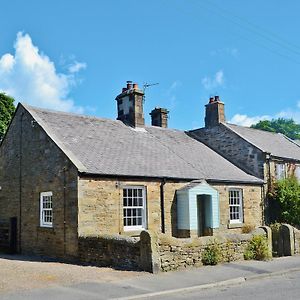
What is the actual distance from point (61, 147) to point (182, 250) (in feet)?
21.5

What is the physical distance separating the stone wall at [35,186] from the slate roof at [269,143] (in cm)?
1326

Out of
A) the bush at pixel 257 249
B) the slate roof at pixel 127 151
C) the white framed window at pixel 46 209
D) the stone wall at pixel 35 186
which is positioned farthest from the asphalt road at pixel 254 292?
the white framed window at pixel 46 209

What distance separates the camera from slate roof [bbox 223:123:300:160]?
26.2 m

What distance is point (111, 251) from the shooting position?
13.6 m

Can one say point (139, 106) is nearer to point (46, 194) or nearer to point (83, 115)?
point (83, 115)

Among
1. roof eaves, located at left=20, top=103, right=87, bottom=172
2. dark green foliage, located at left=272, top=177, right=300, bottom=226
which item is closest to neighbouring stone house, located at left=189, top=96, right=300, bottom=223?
dark green foliage, located at left=272, top=177, right=300, bottom=226

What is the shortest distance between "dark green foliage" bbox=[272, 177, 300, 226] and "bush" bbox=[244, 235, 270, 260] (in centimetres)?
837

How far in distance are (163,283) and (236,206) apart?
1142 centimetres

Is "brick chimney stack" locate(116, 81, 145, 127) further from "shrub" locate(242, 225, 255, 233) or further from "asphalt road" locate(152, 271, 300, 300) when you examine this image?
"asphalt road" locate(152, 271, 300, 300)

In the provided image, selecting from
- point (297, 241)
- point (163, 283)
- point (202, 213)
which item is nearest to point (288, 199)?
point (297, 241)

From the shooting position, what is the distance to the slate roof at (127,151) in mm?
17138

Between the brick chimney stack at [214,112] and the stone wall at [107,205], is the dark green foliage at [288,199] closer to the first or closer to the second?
the brick chimney stack at [214,112]

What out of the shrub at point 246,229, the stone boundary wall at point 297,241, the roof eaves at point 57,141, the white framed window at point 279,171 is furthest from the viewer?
the white framed window at point 279,171

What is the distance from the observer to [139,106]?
23672mm
